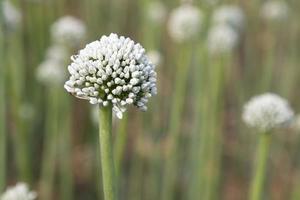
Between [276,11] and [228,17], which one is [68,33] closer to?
[228,17]

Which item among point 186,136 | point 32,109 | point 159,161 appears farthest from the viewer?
point 186,136

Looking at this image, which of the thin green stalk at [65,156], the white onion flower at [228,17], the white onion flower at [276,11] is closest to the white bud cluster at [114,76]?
the thin green stalk at [65,156]

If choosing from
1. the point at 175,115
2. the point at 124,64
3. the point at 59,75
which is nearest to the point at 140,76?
the point at 124,64

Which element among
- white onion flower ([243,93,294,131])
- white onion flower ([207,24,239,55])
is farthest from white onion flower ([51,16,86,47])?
white onion flower ([243,93,294,131])

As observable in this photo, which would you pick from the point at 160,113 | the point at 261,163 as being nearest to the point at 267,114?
the point at 261,163

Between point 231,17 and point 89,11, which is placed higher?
point 89,11

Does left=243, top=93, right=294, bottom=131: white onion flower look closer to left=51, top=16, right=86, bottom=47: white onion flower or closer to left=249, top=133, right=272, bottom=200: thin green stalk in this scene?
left=249, top=133, right=272, bottom=200: thin green stalk

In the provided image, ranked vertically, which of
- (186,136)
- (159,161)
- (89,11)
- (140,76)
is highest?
(89,11)

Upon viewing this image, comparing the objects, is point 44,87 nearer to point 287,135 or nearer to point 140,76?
point 287,135
